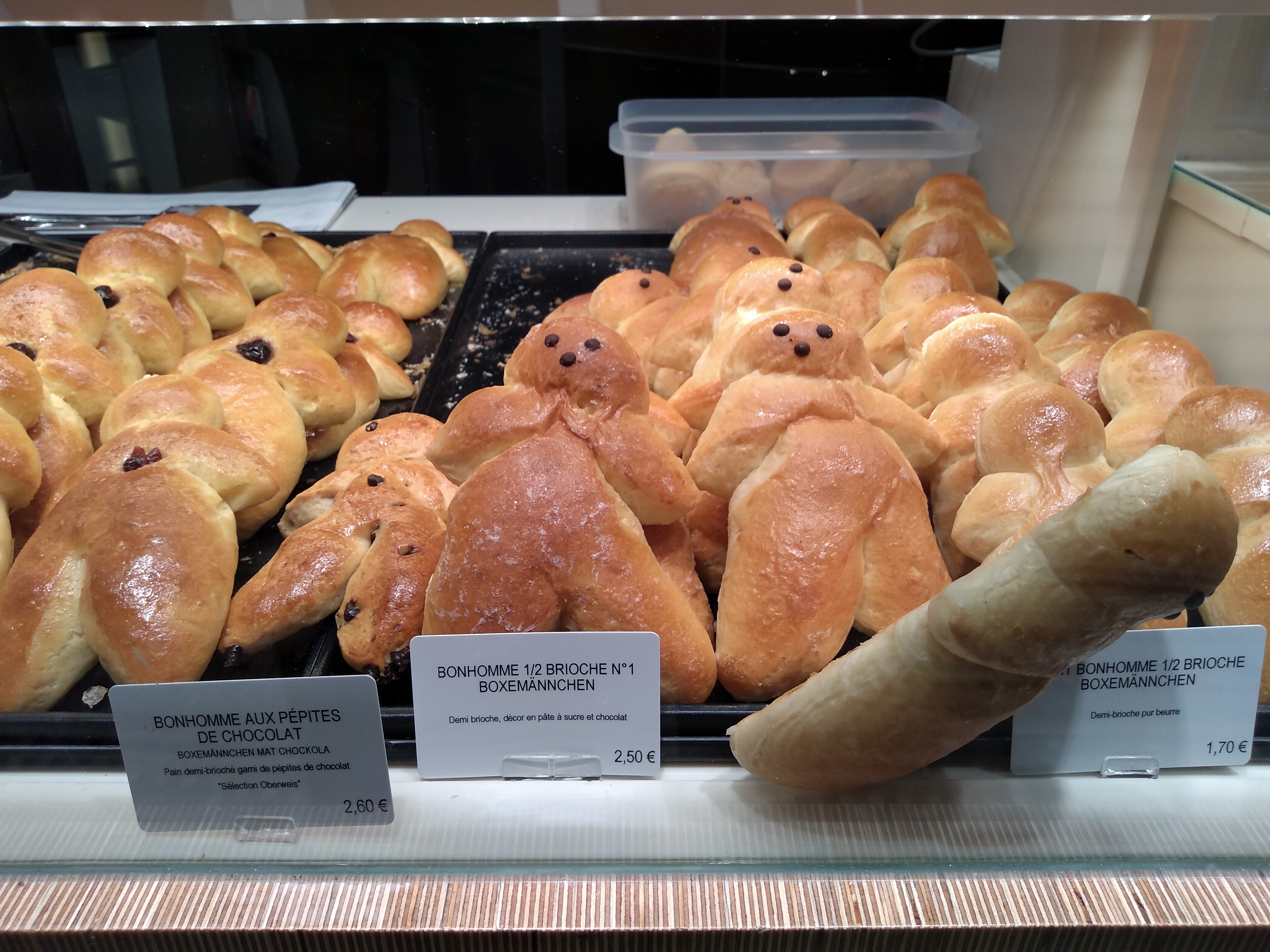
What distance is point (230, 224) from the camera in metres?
1.58

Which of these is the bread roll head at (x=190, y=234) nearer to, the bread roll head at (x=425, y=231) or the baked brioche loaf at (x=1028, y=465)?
the bread roll head at (x=425, y=231)

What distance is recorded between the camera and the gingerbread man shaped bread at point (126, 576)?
74cm

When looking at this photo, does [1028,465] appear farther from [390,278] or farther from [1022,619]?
[390,278]

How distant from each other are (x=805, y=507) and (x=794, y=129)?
1267mm

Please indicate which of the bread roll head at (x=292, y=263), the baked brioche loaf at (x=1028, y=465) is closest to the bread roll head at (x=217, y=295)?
the bread roll head at (x=292, y=263)

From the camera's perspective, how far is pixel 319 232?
5.86 ft

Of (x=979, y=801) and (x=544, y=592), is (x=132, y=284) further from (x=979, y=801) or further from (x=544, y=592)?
(x=979, y=801)

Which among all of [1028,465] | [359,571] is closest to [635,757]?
[359,571]

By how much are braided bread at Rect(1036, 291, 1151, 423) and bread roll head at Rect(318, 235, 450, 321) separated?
1020mm

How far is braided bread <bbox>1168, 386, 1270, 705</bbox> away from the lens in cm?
74

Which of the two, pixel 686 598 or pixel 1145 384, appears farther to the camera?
pixel 1145 384

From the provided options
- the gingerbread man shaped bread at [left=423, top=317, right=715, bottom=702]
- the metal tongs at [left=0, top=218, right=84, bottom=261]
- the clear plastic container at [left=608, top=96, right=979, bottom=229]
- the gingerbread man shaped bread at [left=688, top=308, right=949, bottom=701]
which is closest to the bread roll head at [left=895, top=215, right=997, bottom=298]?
the clear plastic container at [left=608, top=96, right=979, bottom=229]

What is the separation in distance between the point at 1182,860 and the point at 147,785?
808 millimetres

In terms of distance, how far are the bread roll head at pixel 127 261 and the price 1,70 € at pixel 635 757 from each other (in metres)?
0.99
